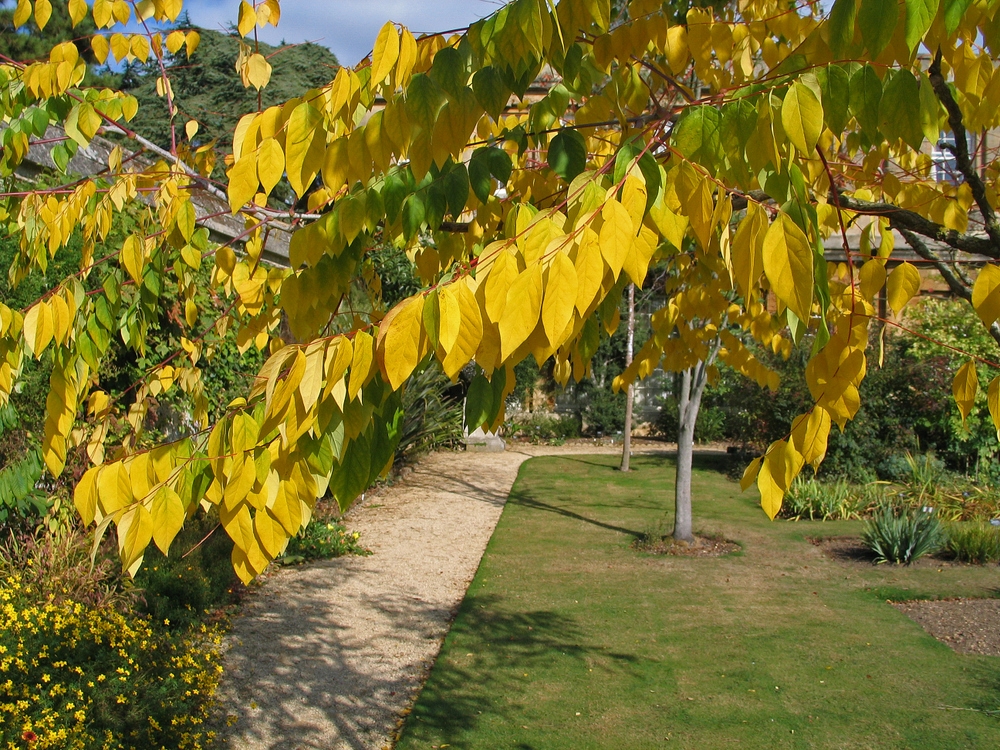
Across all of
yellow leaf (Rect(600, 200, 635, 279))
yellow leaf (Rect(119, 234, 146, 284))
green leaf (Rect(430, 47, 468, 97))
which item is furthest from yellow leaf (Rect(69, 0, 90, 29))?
yellow leaf (Rect(600, 200, 635, 279))

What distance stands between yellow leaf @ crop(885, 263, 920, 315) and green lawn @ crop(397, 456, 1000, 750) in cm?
273

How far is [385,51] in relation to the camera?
58.9 inches

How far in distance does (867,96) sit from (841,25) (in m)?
0.14

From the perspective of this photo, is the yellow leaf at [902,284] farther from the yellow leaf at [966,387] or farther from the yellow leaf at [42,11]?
the yellow leaf at [42,11]

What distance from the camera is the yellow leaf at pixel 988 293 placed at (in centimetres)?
153

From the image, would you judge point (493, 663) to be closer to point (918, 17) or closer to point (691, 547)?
point (691, 547)

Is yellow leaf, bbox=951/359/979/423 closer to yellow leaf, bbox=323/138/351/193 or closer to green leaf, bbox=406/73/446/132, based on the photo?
green leaf, bbox=406/73/446/132

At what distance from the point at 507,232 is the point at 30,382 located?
14.3 feet

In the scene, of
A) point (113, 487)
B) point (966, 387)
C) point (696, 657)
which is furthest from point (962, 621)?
point (113, 487)

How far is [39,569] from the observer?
195 inches

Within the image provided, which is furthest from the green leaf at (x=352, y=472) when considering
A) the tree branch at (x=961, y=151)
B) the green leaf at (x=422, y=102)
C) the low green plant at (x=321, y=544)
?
the low green plant at (x=321, y=544)

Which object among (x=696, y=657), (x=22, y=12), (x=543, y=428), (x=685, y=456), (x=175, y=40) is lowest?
(x=696, y=657)

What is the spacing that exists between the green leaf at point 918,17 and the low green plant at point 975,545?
283 inches

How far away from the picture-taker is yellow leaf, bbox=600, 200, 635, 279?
3.45ft
